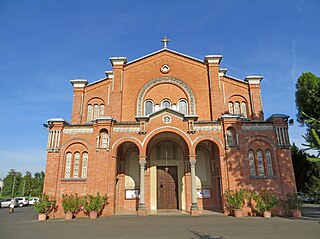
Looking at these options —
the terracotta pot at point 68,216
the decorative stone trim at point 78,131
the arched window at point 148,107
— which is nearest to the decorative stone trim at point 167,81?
the arched window at point 148,107

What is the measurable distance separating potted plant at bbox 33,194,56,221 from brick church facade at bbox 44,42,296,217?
1.97 feet

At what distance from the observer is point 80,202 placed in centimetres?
1462

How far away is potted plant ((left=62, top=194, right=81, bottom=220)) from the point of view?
1420cm

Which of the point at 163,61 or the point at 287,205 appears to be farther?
the point at 163,61

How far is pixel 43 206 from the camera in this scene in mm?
14305

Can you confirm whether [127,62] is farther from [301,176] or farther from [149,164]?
[301,176]

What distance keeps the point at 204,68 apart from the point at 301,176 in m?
18.1

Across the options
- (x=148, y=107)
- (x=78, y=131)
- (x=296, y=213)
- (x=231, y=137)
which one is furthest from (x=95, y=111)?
(x=296, y=213)

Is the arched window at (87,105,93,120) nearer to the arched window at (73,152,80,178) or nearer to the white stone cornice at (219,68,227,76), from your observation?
the arched window at (73,152,80,178)

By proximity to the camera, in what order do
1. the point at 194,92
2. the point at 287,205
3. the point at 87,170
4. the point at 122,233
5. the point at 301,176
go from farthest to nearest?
the point at 301,176, the point at 194,92, the point at 87,170, the point at 287,205, the point at 122,233

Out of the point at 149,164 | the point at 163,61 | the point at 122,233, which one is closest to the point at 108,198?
the point at 149,164

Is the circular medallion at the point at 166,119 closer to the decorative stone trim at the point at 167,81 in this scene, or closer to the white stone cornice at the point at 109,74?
the decorative stone trim at the point at 167,81

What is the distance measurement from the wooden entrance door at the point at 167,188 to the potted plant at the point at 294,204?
790cm

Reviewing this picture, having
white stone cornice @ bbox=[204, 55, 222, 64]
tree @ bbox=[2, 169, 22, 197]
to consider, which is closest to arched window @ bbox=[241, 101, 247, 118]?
white stone cornice @ bbox=[204, 55, 222, 64]
